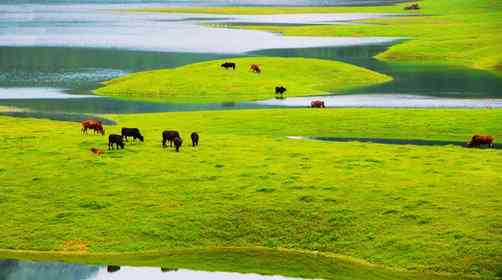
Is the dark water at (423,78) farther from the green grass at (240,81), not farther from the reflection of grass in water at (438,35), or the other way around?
the reflection of grass in water at (438,35)

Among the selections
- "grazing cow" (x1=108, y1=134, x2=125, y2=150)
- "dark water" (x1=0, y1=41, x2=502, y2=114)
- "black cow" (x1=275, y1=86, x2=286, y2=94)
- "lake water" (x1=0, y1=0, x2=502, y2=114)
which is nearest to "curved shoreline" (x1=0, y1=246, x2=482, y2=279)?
"grazing cow" (x1=108, y1=134, x2=125, y2=150)

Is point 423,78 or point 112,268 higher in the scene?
point 423,78

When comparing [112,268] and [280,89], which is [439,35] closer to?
[280,89]

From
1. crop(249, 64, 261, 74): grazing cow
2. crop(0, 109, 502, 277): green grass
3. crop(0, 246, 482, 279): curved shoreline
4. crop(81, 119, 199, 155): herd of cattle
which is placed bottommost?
crop(0, 246, 482, 279): curved shoreline

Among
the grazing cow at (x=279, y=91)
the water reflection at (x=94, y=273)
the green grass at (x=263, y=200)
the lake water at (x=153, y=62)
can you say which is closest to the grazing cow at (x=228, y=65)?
the grazing cow at (x=279, y=91)

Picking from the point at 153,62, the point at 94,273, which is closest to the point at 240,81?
the point at 153,62

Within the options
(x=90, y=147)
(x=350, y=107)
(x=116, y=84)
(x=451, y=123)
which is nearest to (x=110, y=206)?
(x=90, y=147)

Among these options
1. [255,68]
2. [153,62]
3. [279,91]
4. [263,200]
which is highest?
[153,62]

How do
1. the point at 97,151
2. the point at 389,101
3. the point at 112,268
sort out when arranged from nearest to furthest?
the point at 112,268 → the point at 97,151 → the point at 389,101

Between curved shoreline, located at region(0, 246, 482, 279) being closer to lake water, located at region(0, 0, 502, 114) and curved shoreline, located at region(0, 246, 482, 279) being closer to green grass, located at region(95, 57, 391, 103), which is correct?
lake water, located at region(0, 0, 502, 114)
